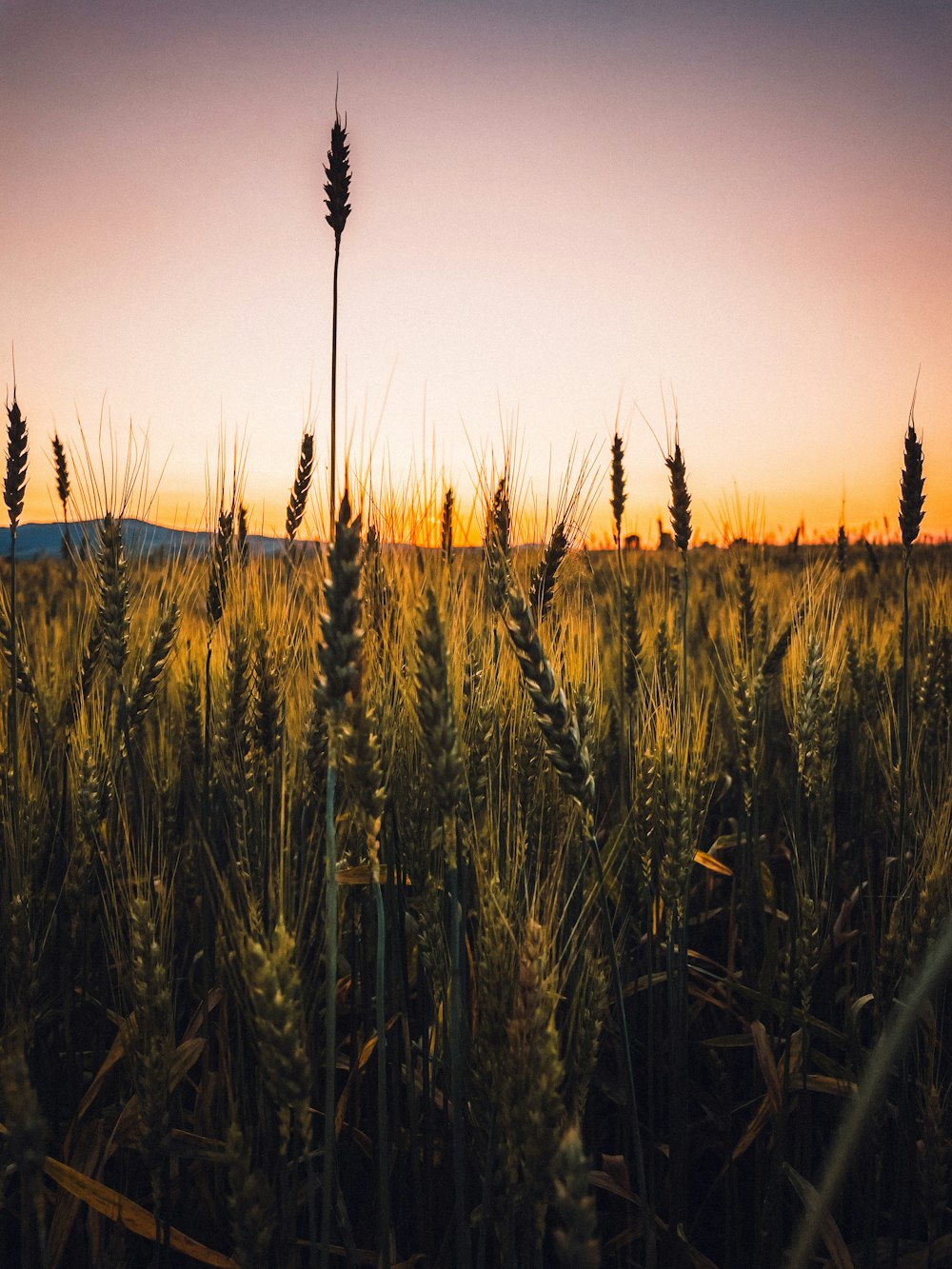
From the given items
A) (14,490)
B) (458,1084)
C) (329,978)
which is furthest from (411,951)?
(14,490)

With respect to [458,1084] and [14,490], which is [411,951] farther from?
[14,490]

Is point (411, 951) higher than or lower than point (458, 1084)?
lower

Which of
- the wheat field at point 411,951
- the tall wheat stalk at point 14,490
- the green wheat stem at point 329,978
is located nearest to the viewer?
the green wheat stem at point 329,978

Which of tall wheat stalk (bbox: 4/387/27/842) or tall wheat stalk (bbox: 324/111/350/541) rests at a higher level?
tall wheat stalk (bbox: 324/111/350/541)

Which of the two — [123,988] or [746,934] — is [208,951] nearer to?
[123,988]

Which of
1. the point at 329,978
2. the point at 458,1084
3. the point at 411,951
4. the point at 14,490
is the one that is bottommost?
the point at 411,951

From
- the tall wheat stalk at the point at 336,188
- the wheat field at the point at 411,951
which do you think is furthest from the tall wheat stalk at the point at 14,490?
the tall wheat stalk at the point at 336,188

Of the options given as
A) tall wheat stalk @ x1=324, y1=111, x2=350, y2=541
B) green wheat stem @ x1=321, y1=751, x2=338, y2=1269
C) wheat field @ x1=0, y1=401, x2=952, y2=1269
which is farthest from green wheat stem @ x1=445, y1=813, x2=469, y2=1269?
tall wheat stalk @ x1=324, y1=111, x2=350, y2=541

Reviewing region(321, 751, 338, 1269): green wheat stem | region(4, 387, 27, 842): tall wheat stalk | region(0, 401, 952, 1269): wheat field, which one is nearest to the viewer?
region(321, 751, 338, 1269): green wheat stem

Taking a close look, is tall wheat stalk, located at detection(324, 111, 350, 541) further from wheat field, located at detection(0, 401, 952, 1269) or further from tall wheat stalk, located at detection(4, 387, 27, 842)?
tall wheat stalk, located at detection(4, 387, 27, 842)

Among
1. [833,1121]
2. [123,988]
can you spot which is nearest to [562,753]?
[123,988]

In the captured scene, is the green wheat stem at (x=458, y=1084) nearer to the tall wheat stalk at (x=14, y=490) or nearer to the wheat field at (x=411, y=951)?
the wheat field at (x=411, y=951)

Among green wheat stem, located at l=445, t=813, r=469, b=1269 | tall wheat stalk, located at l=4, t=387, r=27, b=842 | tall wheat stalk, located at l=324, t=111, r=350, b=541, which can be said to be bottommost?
green wheat stem, located at l=445, t=813, r=469, b=1269

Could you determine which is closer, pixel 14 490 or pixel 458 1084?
pixel 458 1084
